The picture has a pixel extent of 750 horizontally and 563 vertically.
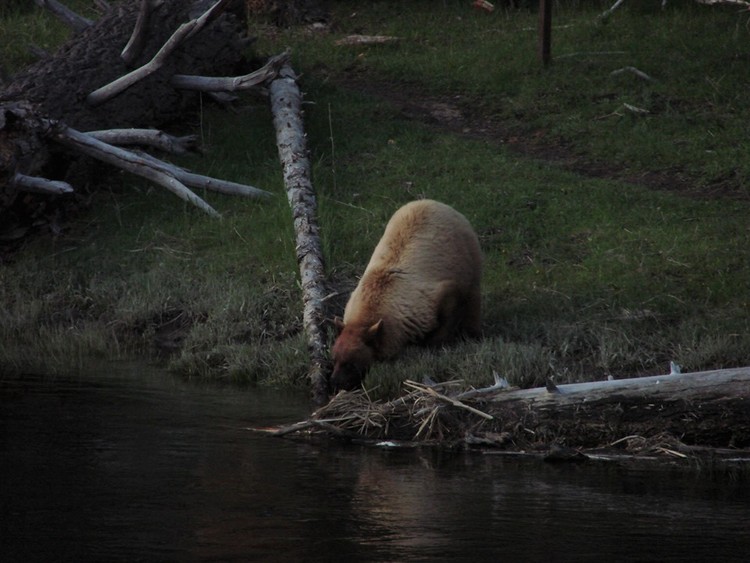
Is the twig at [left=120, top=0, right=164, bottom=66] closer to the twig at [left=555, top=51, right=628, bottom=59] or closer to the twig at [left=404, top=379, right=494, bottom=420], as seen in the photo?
the twig at [left=555, top=51, right=628, bottom=59]

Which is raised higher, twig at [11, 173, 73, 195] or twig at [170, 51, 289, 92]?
twig at [170, 51, 289, 92]

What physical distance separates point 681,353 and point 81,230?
7017 millimetres

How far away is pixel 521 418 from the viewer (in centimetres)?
790

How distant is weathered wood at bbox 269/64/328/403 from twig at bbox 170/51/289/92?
426 millimetres

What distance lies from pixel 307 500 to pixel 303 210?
19.3 feet

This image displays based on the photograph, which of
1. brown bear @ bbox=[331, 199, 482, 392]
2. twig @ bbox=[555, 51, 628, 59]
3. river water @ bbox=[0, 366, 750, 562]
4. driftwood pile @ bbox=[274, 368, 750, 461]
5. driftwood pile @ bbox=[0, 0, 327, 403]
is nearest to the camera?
river water @ bbox=[0, 366, 750, 562]

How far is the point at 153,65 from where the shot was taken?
13594 mm

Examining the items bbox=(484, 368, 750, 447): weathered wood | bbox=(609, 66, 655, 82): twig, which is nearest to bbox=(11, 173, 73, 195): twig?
bbox=(484, 368, 750, 447): weathered wood

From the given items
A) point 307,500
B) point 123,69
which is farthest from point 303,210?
point 307,500

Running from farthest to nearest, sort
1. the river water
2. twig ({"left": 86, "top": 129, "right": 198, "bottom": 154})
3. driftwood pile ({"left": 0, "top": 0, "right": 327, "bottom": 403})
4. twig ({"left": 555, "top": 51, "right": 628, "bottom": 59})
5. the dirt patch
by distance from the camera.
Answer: twig ({"left": 555, "top": 51, "right": 628, "bottom": 59}) < the dirt patch < twig ({"left": 86, "top": 129, "right": 198, "bottom": 154}) < driftwood pile ({"left": 0, "top": 0, "right": 327, "bottom": 403}) < the river water

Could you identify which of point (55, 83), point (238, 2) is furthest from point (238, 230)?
point (238, 2)

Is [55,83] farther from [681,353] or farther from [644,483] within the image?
Result: [644,483]

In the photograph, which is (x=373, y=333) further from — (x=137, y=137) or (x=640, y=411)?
(x=137, y=137)

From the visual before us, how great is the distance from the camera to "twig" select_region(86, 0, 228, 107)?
44.5 ft
